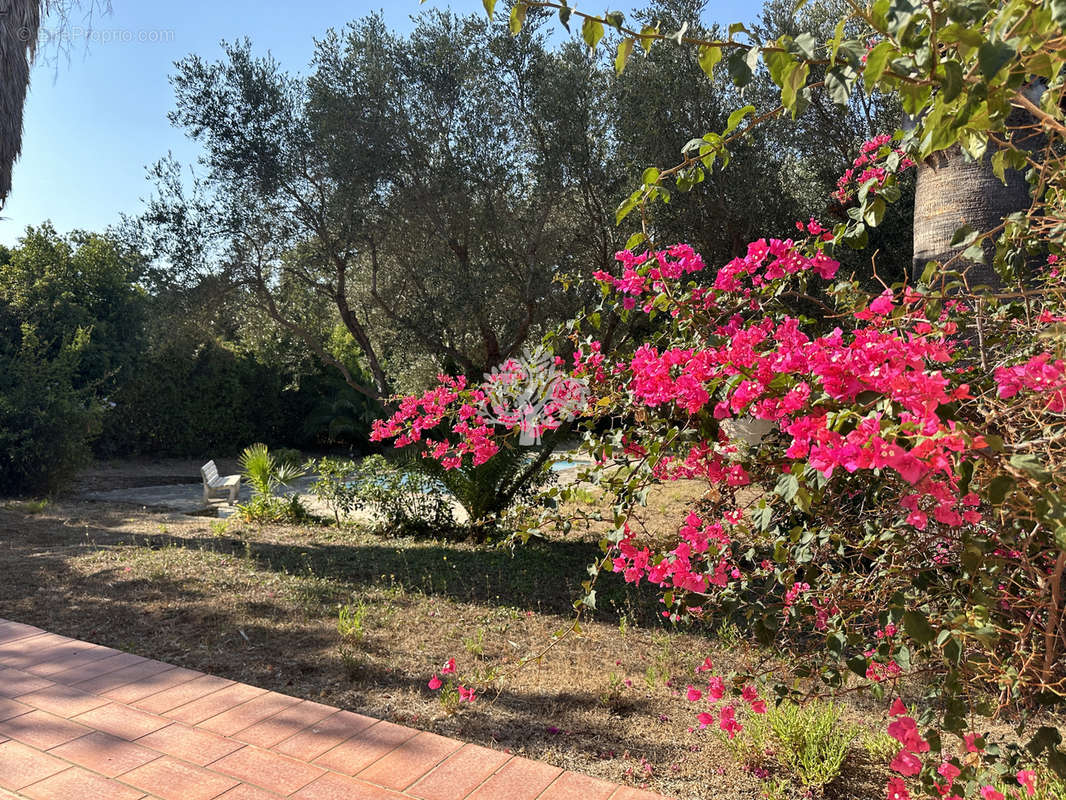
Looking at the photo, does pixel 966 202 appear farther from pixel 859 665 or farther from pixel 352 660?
pixel 352 660

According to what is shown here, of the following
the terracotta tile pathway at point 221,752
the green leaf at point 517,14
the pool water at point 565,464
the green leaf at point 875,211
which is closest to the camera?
the green leaf at point 517,14

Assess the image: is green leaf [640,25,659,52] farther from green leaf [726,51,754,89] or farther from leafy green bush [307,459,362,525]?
leafy green bush [307,459,362,525]

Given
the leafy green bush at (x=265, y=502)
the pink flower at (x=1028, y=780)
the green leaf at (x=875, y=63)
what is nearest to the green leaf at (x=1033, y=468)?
the green leaf at (x=875, y=63)

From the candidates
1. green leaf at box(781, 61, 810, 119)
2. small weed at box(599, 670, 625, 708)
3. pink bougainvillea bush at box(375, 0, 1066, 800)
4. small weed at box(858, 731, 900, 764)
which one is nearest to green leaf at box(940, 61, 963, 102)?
pink bougainvillea bush at box(375, 0, 1066, 800)

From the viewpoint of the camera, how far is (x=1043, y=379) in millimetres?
1202

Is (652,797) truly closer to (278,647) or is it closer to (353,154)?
(278,647)

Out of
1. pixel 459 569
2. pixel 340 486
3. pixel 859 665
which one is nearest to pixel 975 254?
pixel 859 665

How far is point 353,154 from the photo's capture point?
6926mm

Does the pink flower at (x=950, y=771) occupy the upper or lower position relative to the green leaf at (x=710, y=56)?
lower

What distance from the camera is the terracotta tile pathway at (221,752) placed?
2.14 metres

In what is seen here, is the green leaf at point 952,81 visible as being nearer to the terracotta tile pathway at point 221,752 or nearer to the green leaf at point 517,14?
the green leaf at point 517,14

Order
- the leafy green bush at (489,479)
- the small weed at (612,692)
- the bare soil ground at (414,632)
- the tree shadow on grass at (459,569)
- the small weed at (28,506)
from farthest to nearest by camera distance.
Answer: the small weed at (28,506) < the leafy green bush at (489,479) < the tree shadow on grass at (459,569) < the small weed at (612,692) < the bare soil ground at (414,632)

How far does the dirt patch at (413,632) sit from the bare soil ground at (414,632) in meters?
0.01

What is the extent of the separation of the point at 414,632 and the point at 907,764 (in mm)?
2790
